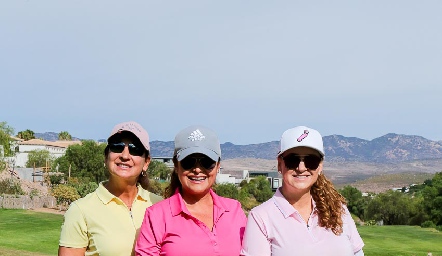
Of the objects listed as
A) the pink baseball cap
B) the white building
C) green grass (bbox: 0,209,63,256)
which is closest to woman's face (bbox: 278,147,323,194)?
the pink baseball cap

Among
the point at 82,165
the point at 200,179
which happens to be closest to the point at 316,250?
the point at 200,179

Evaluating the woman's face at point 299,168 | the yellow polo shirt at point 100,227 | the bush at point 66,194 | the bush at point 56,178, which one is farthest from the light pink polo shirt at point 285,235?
the bush at point 56,178

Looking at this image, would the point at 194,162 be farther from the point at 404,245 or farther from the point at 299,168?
the point at 404,245

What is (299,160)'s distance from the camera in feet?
14.4

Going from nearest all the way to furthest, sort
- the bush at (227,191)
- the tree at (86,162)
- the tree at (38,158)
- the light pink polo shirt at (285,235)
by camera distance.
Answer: the light pink polo shirt at (285,235) → the bush at (227,191) → the tree at (86,162) → the tree at (38,158)

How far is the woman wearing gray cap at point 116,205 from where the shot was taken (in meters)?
4.52

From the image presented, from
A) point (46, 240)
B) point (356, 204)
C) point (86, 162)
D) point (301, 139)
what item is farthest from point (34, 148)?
point (301, 139)

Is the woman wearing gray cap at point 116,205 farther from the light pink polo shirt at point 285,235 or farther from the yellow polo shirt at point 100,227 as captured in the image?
the light pink polo shirt at point 285,235

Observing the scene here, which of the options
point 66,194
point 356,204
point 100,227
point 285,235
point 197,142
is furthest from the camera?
point 356,204

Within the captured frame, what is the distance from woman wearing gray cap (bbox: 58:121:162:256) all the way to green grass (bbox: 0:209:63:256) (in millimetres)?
A: 14034

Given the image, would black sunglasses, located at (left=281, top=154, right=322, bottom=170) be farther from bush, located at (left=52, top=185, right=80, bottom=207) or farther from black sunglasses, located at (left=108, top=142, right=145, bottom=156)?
bush, located at (left=52, top=185, right=80, bottom=207)

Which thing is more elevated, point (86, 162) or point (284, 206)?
point (86, 162)

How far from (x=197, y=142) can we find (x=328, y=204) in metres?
0.95

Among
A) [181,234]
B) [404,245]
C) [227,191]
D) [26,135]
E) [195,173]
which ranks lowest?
[404,245]
